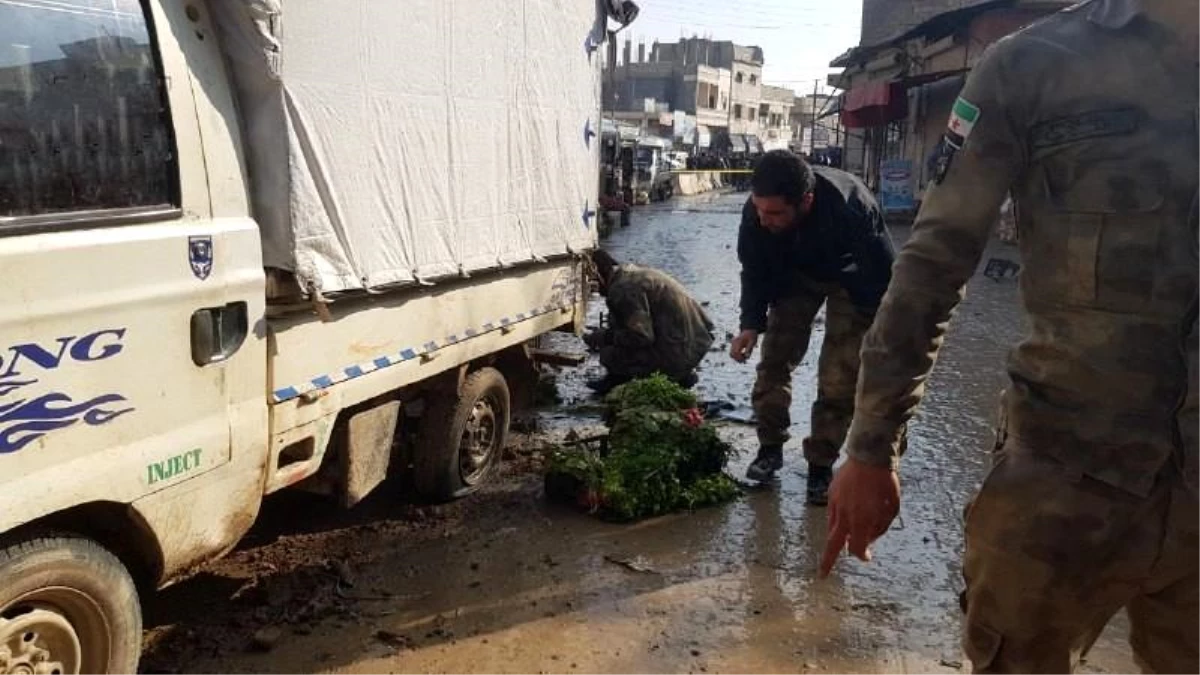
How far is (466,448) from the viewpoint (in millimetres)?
4848

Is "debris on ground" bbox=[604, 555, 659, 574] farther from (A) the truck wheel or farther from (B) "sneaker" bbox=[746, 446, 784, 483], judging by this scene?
(B) "sneaker" bbox=[746, 446, 784, 483]

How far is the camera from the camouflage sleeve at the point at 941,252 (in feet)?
6.19

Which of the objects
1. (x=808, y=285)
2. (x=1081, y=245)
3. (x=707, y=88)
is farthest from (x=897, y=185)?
(x=707, y=88)

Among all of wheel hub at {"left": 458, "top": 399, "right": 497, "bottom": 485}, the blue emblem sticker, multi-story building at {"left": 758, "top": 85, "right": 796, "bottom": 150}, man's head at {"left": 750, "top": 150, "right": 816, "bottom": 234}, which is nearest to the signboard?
man's head at {"left": 750, "top": 150, "right": 816, "bottom": 234}

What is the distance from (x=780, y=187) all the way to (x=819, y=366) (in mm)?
1092

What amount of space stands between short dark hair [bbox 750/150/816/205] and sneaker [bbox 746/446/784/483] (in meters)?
1.51

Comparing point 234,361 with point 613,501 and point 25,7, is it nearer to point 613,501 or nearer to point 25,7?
point 25,7

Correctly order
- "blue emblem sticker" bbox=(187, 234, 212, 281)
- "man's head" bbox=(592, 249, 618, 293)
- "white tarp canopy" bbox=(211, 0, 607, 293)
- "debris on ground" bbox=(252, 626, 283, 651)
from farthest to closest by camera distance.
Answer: "man's head" bbox=(592, 249, 618, 293) → "debris on ground" bbox=(252, 626, 283, 651) → "white tarp canopy" bbox=(211, 0, 607, 293) → "blue emblem sticker" bbox=(187, 234, 212, 281)

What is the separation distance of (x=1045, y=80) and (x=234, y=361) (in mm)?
2204

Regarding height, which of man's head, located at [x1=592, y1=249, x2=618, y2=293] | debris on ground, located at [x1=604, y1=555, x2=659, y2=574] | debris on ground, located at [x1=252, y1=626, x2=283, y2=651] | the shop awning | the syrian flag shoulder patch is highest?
the shop awning

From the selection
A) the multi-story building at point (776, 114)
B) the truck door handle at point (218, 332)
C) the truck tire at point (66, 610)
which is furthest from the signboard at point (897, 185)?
the multi-story building at point (776, 114)

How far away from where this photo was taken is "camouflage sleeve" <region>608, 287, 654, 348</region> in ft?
22.2

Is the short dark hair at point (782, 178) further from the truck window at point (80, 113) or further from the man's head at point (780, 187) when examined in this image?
the truck window at point (80, 113)

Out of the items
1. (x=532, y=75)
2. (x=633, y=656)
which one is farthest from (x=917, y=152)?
(x=633, y=656)
